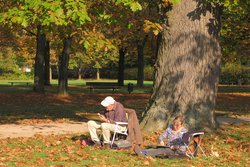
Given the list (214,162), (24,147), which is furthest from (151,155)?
(24,147)

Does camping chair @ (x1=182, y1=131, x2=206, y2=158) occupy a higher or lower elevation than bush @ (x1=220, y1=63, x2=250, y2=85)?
lower

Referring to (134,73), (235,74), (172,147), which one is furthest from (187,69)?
(134,73)

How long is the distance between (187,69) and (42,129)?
5022 mm

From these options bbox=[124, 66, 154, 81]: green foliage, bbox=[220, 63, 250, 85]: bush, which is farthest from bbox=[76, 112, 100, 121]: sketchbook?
bbox=[124, 66, 154, 81]: green foliage

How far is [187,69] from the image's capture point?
16.0 meters

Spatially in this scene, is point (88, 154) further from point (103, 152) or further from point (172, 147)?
point (172, 147)

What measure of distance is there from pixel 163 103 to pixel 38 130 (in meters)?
4.07

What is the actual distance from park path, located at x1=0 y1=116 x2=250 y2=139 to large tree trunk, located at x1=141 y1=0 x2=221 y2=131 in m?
2.54

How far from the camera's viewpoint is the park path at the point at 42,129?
53.6ft

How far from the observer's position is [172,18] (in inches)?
637

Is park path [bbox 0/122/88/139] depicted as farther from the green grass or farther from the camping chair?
the camping chair

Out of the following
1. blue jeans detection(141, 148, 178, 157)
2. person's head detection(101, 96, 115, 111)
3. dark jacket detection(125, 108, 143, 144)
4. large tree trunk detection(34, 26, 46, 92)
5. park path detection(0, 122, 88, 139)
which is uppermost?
large tree trunk detection(34, 26, 46, 92)

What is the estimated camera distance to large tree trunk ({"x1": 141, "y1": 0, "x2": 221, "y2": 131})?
15984 mm

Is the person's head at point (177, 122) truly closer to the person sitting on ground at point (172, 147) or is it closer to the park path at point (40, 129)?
the person sitting on ground at point (172, 147)
